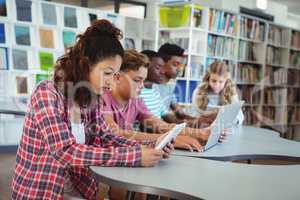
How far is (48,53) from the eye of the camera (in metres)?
4.22

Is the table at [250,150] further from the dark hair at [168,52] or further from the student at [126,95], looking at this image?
the dark hair at [168,52]

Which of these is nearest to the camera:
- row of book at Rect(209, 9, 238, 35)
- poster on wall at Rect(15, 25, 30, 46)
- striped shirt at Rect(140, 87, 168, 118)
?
striped shirt at Rect(140, 87, 168, 118)

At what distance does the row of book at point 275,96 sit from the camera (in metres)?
6.33

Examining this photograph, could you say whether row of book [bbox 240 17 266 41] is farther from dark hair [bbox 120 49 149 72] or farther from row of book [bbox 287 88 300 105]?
dark hair [bbox 120 49 149 72]

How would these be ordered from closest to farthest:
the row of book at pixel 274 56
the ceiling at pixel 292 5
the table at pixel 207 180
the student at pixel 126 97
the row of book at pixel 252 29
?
the table at pixel 207 180
the student at pixel 126 97
the row of book at pixel 252 29
the row of book at pixel 274 56
the ceiling at pixel 292 5

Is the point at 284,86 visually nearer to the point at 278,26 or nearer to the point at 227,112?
the point at 278,26

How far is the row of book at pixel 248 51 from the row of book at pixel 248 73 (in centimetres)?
13

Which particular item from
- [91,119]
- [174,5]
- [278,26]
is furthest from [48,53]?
[278,26]

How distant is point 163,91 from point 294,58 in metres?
4.48

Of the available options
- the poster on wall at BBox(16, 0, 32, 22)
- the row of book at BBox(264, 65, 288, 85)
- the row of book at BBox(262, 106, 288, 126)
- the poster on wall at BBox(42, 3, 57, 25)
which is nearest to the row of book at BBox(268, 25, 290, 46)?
the row of book at BBox(264, 65, 288, 85)

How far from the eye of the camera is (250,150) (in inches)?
69.3

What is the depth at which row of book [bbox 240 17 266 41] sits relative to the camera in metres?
5.74

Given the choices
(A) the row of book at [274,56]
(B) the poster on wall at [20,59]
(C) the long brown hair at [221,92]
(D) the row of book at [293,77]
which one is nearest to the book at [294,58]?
(D) the row of book at [293,77]

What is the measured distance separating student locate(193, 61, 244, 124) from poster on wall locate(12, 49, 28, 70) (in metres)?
2.05
